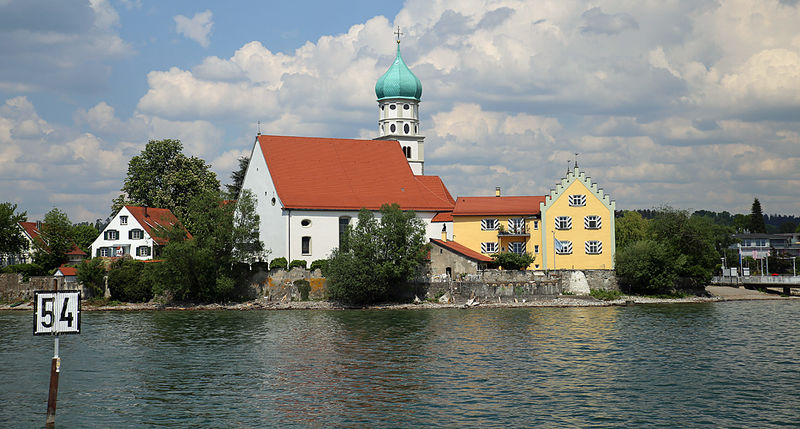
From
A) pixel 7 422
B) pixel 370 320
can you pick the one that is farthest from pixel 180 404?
pixel 370 320

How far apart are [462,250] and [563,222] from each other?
29.8ft

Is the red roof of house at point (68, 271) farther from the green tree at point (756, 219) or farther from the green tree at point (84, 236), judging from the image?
the green tree at point (756, 219)

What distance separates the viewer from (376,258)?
63344mm

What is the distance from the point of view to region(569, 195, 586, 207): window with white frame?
69250 mm

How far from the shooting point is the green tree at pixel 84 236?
285 ft

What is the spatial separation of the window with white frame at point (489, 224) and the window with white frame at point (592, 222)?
24.9 feet

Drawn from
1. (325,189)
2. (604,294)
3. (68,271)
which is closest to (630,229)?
(604,294)

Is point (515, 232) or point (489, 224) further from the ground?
point (489, 224)

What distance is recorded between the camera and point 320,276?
66.6 meters

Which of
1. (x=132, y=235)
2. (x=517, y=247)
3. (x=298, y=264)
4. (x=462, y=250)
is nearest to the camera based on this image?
(x=298, y=264)

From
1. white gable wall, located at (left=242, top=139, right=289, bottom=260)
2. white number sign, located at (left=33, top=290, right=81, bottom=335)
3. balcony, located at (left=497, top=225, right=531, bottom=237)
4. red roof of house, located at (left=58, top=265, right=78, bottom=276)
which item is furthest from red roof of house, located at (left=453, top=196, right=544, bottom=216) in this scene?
white number sign, located at (left=33, top=290, right=81, bottom=335)

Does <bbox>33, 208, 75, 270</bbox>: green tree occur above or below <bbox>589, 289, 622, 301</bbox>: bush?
above

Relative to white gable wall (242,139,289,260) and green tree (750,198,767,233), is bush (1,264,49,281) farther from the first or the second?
green tree (750,198,767,233)

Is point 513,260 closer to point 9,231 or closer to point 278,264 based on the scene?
point 278,264
